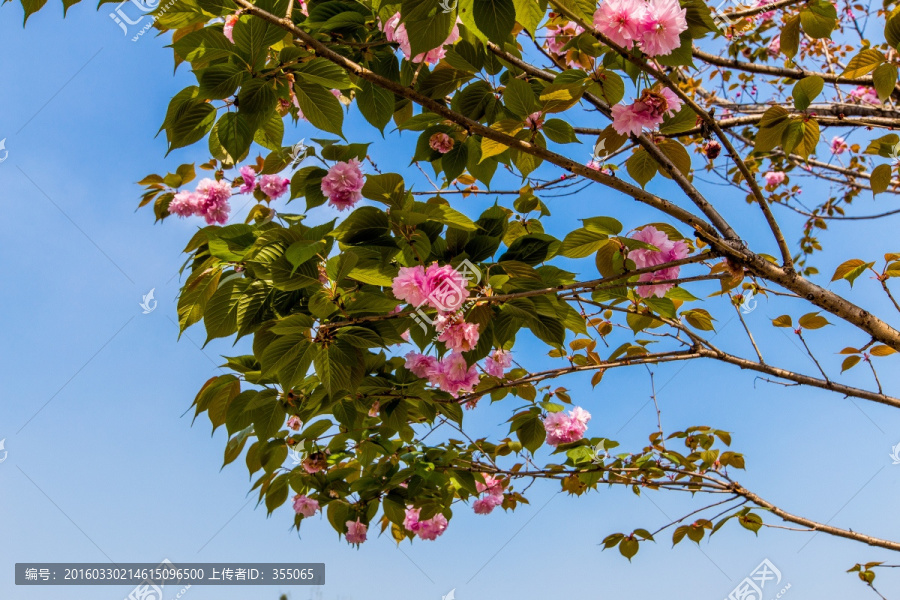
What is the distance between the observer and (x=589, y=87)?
123 cm

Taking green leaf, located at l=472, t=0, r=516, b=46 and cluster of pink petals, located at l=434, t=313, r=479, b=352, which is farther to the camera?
cluster of pink petals, located at l=434, t=313, r=479, b=352

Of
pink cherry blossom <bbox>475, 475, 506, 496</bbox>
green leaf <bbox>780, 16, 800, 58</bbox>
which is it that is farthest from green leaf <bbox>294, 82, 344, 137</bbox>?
pink cherry blossom <bbox>475, 475, 506, 496</bbox>

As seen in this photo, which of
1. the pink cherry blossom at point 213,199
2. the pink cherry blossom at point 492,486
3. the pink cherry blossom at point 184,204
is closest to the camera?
A: the pink cherry blossom at point 184,204

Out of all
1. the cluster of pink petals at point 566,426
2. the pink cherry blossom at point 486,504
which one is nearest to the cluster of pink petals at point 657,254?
the cluster of pink petals at point 566,426

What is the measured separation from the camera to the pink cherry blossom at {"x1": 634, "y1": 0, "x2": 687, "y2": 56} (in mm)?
994

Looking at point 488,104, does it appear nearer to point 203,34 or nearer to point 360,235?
point 360,235

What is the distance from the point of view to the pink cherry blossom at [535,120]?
1189 mm

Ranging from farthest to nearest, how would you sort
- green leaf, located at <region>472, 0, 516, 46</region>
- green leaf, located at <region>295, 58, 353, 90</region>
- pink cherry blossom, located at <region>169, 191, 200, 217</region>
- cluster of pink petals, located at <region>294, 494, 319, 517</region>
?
cluster of pink petals, located at <region>294, 494, 319, 517</region>
pink cherry blossom, located at <region>169, 191, 200, 217</region>
green leaf, located at <region>295, 58, 353, 90</region>
green leaf, located at <region>472, 0, 516, 46</region>

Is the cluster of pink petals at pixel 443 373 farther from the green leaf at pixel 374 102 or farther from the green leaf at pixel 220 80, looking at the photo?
the green leaf at pixel 220 80

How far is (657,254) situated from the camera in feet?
4.09

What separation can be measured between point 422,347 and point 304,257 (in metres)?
0.40

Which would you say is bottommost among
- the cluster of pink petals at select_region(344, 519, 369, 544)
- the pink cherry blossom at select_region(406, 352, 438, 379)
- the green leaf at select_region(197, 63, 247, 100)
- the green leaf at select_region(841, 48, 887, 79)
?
the cluster of pink petals at select_region(344, 519, 369, 544)

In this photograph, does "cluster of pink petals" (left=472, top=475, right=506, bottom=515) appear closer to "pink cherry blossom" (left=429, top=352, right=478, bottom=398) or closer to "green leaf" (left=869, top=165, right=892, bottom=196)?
"pink cherry blossom" (left=429, top=352, right=478, bottom=398)

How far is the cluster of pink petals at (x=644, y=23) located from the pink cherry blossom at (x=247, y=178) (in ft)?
5.25
